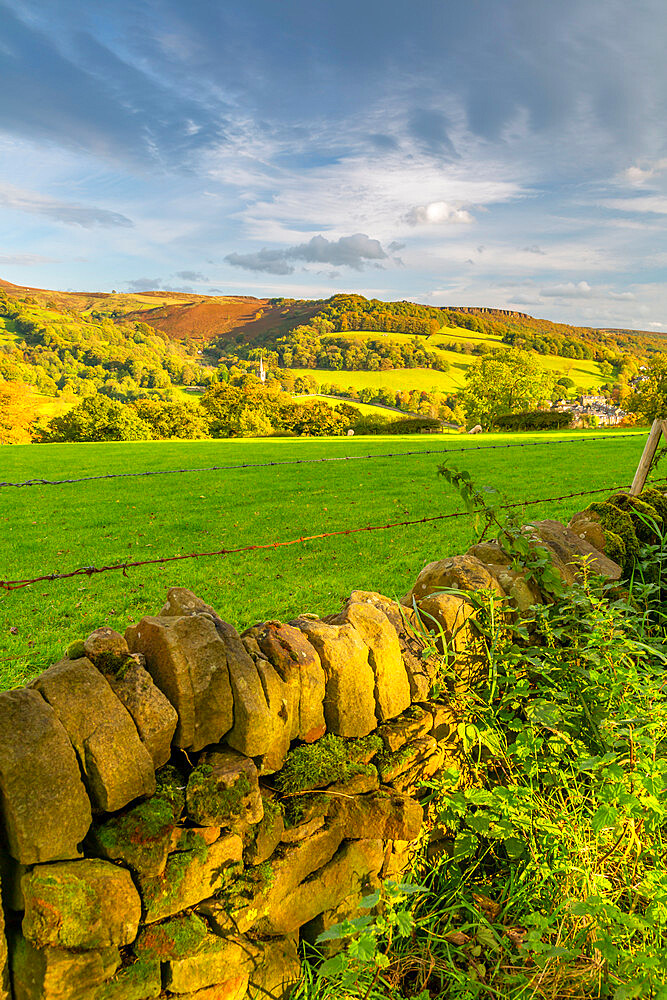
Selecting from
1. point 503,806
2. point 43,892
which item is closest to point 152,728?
point 43,892

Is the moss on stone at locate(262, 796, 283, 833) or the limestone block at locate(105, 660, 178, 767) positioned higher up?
the limestone block at locate(105, 660, 178, 767)

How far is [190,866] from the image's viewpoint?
1.81m

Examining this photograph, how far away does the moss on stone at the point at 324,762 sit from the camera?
2219 millimetres

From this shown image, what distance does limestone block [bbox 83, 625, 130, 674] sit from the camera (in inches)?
77.3

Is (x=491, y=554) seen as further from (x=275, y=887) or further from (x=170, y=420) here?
(x=170, y=420)

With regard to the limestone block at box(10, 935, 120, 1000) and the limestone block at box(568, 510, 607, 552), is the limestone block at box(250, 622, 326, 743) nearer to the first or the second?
the limestone block at box(10, 935, 120, 1000)

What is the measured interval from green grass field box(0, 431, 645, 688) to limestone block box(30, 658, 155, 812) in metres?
2.74

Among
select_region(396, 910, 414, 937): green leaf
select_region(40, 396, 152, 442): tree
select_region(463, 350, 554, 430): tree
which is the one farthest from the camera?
select_region(463, 350, 554, 430): tree

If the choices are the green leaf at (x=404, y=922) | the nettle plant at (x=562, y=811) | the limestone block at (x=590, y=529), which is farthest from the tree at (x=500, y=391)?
the green leaf at (x=404, y=922)

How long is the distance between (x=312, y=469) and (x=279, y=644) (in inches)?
671

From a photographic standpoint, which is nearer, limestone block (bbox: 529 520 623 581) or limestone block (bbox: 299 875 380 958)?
limestone block (bbox: 299 875 380 958)

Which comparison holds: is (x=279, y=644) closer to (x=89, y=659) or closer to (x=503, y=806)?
(x=89, y=659)

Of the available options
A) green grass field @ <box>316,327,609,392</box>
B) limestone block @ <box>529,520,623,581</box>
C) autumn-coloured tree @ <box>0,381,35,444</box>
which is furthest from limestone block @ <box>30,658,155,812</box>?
green grass field @ <box>316,327,609,392</box>

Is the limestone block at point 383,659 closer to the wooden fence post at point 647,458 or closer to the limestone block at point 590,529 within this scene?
the limestone block at point 590,529
